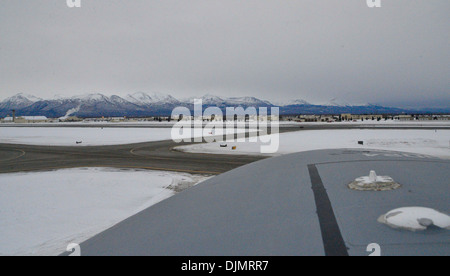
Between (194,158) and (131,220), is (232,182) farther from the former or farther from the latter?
(194,158)

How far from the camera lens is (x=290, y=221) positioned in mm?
2787

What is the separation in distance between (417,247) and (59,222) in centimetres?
1044

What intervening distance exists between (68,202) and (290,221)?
11.7 meters

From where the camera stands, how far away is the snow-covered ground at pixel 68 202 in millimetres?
8484

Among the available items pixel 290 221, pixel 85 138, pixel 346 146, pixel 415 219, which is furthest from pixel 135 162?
pixel 85 138

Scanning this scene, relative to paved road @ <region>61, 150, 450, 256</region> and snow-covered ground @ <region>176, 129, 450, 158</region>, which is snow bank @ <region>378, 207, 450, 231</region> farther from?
snow-covered ground @ <region>176, 129, 450, 158</region>

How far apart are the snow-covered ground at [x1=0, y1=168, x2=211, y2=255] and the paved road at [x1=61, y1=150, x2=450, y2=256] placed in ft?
18.3

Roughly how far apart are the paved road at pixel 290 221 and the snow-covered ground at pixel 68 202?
559cm

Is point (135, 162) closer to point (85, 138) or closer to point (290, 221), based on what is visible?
point (290, 221)

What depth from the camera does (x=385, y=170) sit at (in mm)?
4258

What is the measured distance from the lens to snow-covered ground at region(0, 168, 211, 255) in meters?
8.48

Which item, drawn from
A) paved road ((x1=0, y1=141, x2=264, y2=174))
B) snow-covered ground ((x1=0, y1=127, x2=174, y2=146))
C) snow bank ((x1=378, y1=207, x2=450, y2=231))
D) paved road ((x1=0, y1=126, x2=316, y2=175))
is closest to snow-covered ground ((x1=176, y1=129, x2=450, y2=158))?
paved road ((x1=0, y1=126, x2=316, y2=175))

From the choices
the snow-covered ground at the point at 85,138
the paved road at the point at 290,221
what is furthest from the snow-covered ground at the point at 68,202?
the snow-covered ground at the point at 85,138

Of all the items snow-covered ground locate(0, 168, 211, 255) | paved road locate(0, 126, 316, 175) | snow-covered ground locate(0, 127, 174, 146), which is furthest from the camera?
snow-covered ground locate(0, 127, 174, 146)
